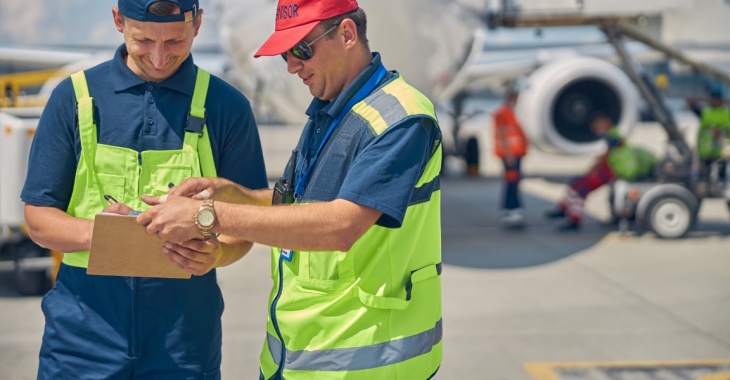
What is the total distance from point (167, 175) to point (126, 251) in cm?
32

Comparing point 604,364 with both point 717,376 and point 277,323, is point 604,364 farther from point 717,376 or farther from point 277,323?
point 277,323

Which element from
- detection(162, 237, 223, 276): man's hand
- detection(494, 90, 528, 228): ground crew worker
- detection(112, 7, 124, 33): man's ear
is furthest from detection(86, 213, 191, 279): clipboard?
detection(494, 90, 528, 228): ground crew worker

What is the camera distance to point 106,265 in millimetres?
1963

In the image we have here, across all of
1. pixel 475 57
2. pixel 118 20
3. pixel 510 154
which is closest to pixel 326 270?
pixel 118 20

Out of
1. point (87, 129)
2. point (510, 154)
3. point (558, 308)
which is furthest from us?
point (510, 154)

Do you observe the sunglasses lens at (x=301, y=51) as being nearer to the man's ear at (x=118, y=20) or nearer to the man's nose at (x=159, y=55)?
the man's nose at (x=159, y=55)

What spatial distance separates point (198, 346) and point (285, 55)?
2.66 ft

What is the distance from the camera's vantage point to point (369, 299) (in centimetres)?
188

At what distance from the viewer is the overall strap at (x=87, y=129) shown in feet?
6.97

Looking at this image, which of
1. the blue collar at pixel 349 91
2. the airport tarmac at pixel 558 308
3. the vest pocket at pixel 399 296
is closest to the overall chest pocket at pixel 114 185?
the blue collar at pixel 349 91

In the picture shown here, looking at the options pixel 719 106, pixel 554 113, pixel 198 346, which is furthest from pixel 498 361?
pixel 554 113

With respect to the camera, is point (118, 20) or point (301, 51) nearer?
point (301, 51)

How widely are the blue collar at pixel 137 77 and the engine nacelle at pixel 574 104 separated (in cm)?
947

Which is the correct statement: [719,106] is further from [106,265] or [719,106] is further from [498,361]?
[106,265]
